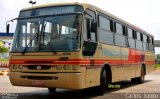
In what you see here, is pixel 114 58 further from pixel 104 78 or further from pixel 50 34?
pixel 50 34

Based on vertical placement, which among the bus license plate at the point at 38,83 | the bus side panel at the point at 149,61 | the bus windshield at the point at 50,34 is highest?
the bus windshield at the point at 50,34

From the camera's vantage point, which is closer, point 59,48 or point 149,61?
point 59,48

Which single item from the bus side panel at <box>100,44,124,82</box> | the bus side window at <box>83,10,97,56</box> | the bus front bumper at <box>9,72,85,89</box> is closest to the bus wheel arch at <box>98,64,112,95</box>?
the bus side panel at <box>100,44,124,82</box>

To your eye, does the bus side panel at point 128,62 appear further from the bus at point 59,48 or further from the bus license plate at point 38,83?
the bus license plate at point 38,83

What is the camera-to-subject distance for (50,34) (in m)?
11.1

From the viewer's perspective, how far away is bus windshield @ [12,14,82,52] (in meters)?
10.8

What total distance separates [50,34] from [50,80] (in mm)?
1403

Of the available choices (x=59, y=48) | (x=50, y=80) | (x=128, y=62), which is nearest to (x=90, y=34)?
(x=59, y=48)

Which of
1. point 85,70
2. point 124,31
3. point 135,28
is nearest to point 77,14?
point 85,70

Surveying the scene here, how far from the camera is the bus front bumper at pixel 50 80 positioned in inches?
412

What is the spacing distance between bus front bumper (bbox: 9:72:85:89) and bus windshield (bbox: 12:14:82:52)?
0.76m

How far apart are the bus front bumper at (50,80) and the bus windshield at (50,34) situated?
757 mm

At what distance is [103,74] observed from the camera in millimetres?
12883

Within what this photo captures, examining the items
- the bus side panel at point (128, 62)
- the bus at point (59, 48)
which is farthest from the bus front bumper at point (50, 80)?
the bus side panel at point (128, 62)
